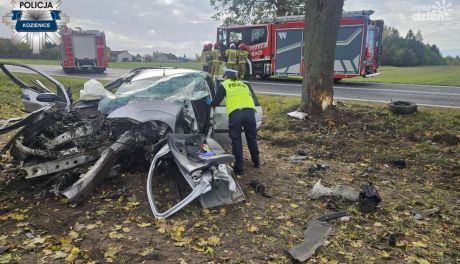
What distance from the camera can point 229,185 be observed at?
4.59 m

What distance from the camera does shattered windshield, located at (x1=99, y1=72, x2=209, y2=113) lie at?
5.37 meters

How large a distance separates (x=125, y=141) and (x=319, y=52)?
18.7ft

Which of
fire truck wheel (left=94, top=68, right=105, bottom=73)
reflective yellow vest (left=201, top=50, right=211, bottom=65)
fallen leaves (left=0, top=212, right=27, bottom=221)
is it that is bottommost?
fallen leaves (left=0, top=212, right=27, bottom=221)

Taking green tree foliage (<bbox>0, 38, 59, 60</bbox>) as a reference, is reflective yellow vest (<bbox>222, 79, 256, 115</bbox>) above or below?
below

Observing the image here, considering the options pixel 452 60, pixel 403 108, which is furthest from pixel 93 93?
pixel 452 60

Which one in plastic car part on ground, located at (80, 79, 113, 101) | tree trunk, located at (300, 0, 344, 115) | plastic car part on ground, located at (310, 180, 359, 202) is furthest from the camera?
tree trunk, located at (300, 0, 344, 115)

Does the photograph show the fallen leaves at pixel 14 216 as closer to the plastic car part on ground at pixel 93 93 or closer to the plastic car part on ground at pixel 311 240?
the plastic car part on ground at pixel 93 93

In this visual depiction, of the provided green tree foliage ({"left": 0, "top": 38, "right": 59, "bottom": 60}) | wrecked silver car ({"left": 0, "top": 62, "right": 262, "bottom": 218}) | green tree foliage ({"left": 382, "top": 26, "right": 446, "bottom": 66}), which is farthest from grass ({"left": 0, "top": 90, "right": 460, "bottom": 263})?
green tree foliage ({"left": 382, "top": 26, "right": 446, "bottom": 66})

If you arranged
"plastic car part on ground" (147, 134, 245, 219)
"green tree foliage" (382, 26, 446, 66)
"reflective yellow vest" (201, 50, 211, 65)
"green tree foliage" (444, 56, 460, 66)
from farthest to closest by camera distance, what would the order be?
"green tree foliage" (444, 56, 460, 66), "green tree foliage" (382, 26, 446, 66), "reflective yellow vest" (201, 50, 211, 65), "plastic car part on ground" (147, 134, 245, 219)

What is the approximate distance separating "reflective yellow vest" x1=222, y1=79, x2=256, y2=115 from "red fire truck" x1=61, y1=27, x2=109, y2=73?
20.2 m

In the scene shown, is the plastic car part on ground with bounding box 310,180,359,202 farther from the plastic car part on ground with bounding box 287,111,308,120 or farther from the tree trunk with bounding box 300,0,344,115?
the tree trunk with bounding box 300,0,344,115

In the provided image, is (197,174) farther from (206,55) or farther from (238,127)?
(206,55)

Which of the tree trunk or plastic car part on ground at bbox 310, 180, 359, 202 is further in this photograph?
the tree trunk

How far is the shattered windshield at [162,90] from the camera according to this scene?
5.37m
